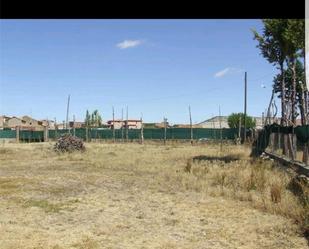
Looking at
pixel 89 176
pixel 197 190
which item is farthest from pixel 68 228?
pixel 89 176

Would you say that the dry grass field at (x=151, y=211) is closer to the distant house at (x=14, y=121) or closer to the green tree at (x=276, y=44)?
the green tree at (x=276, y=44)

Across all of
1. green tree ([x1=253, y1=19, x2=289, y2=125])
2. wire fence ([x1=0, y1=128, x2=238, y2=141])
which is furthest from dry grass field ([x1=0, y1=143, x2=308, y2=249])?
wire fence ([x1=0, y1=128, x2=238, y2=141])

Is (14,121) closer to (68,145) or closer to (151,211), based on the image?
(68,145)

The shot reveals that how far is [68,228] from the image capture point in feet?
24.7

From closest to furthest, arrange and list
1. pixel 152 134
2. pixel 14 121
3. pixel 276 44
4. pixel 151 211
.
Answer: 1. pixel 151 211
2. pixel 276 44
3. pixel 152 134
4. pixel 14 121

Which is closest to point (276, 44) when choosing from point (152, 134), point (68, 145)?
point (68, 145)

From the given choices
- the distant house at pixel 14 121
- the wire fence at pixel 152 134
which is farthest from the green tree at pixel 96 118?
the wire fence at pixel 152 134

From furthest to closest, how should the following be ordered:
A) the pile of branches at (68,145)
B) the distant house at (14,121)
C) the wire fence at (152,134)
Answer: the distant house at (14,121), the wire fence at (152,134), the pile of branches at (68,145)

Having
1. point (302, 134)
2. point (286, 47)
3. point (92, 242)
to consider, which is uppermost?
point (286, 47)

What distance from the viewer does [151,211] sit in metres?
8.98

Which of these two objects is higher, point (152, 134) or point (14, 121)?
point (14, 121)

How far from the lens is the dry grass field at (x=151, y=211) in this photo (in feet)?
22.3
